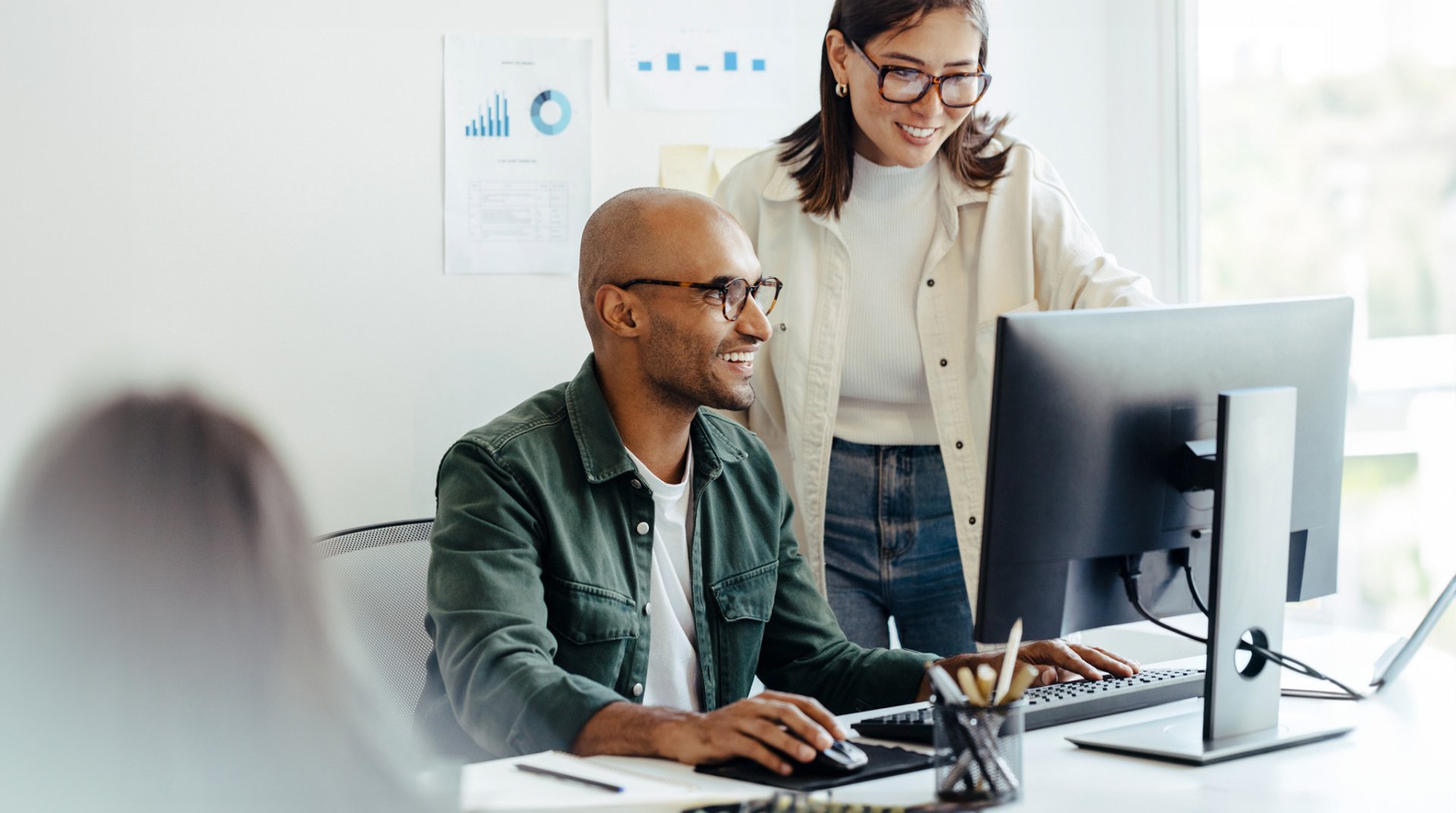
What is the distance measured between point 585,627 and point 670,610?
135mm

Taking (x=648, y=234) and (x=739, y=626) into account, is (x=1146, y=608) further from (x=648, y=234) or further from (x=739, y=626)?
(x=648, y=234)

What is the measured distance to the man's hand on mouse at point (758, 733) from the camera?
3.81ft

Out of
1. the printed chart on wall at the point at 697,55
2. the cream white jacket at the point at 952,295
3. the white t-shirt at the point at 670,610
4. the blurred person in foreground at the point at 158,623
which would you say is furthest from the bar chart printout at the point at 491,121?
the blurred person in foreground at the point at 158,623

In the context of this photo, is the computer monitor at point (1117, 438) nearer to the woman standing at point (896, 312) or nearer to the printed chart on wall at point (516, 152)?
the woman standing at point (896, 312)

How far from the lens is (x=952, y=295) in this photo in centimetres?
210

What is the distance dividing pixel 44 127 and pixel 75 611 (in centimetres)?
196

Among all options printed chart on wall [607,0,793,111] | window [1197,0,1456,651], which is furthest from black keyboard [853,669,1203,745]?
printed chart on wall [607,0,793,111]

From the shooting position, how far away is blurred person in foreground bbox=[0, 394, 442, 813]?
49cm

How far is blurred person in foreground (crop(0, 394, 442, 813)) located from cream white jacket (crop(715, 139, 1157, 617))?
158cm

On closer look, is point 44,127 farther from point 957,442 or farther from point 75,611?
point 75,611

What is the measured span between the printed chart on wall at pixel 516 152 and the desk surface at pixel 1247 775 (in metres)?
1.32

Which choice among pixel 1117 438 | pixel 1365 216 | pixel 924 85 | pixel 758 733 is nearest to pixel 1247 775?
pixel 1117 438

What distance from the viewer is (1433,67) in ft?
7.64

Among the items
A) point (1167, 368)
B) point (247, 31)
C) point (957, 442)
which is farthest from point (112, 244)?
point (1167, 368)
